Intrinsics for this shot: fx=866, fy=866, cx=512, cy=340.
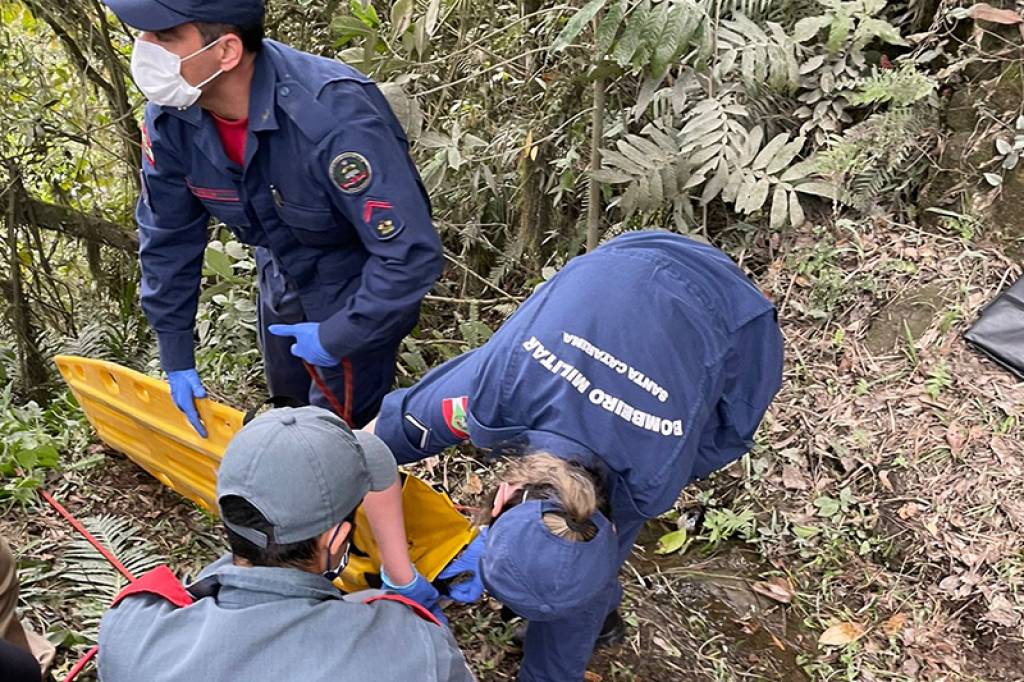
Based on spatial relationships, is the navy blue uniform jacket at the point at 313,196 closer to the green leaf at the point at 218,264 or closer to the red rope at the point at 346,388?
the red rope at the point at 346,388

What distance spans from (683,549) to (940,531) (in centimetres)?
90

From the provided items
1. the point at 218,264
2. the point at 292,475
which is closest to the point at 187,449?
the point at 218,264

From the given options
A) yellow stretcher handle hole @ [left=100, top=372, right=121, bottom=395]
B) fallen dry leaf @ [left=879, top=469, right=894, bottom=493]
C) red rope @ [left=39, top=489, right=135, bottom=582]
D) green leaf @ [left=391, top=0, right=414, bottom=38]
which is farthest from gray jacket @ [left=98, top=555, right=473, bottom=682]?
green leaf @ [left=391, top=0, right=414, bottom=38]

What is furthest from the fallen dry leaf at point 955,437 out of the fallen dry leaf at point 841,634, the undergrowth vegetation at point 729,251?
the fallen dry leaf at point 841,634

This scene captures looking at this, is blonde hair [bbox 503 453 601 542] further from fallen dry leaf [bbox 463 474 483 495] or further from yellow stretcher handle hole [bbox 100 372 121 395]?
yellow stretcher handle hole [bbox 100 372 121 395]

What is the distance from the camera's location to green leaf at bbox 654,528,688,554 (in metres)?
3.20

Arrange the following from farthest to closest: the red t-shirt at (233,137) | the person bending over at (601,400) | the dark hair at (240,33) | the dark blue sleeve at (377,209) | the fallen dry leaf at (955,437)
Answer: the fallen dry leaf at (955,437) < the red t-shirt at (233,137) < the dark blue sleeve at (377,209) < the dark hair at (240,33) < the person bending over at (601,400)

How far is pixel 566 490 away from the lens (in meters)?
1.71

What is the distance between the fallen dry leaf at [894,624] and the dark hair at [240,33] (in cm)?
267

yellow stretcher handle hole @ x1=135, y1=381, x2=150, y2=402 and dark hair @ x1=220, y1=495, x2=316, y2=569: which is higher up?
dark hair @ x1=220, y1=495, x2=316, y2=569

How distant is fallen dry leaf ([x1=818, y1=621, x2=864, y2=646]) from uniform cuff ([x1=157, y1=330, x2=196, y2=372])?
91.1 inches

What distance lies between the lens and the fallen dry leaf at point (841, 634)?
113 inches

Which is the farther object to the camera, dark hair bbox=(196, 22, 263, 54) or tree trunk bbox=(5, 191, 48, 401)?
tree trunk bbox=(5, 191, 48, 401)

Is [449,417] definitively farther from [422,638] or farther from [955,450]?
[955,450]
